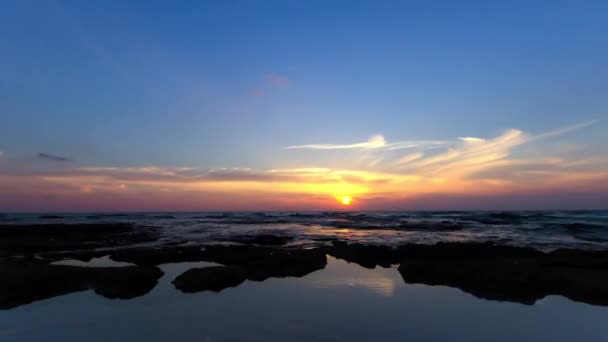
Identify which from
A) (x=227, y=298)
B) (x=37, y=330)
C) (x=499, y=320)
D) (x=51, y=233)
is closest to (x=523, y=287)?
(x=499, y=320)

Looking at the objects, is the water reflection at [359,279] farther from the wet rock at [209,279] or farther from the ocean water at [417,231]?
the ocean water at [417,231]

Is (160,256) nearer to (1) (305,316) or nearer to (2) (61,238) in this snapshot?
(1) (305,316)

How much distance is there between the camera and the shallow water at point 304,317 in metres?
10.1

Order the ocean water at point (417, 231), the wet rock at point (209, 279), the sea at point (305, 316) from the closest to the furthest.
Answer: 1. the sea at point (305, 316)
2. the wet rock at point (209, 279)
3. the ocean water at point (417, 231)

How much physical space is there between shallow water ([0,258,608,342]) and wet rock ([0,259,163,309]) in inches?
30.3

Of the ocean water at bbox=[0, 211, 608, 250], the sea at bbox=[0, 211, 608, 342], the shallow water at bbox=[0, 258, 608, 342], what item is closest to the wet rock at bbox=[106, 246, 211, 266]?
the sea at bbox=[0, 211, 608, 342]

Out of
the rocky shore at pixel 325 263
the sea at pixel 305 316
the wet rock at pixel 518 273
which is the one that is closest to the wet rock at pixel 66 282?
the rocky shore at pixel 325 263

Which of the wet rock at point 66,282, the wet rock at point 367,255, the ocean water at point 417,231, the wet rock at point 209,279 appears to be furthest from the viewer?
the ocean water at point 417,231

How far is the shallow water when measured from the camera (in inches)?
397

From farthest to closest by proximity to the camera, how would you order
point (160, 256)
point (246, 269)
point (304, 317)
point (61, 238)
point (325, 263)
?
point (61, 238), point (160, 256), point (325, 263), point (246, 269), point (304, 317)

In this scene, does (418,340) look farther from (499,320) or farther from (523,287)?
(523,287)

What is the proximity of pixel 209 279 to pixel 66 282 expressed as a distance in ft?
22.3

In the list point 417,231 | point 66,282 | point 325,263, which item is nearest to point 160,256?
point 66,282

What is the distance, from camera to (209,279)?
1677cm
